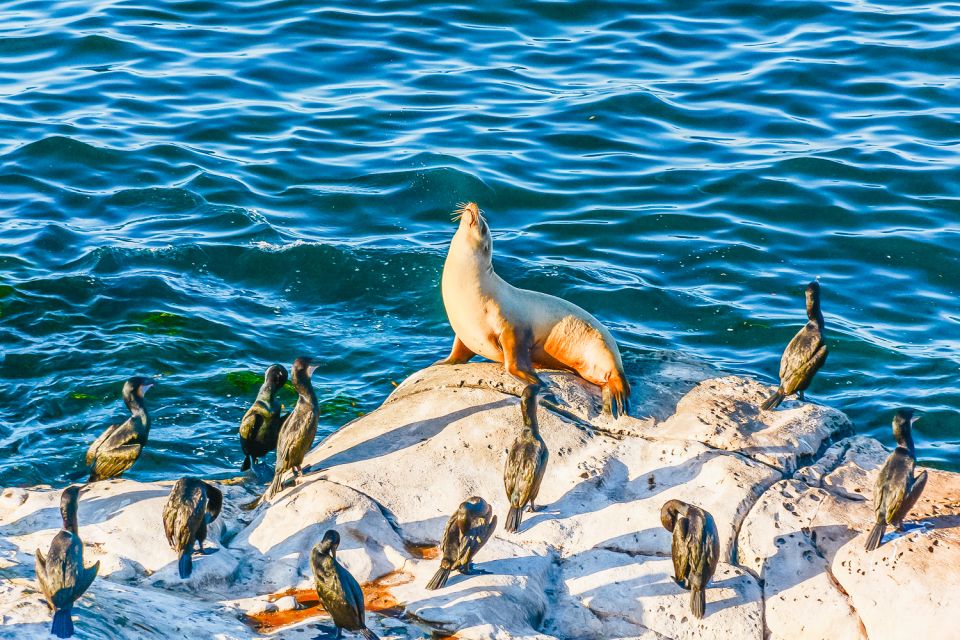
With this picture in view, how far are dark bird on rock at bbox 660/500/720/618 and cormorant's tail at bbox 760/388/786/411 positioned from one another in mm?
2101

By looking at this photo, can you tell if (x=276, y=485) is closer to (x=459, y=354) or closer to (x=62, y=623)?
(x=62, y=623)

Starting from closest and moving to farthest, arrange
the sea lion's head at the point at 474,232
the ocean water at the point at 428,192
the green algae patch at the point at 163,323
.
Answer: the sea lion's head at the point at 474,232 < the ocean water at the point at 428,192 < the green algae patch at the point at 163,323

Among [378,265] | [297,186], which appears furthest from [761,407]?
[297,186]

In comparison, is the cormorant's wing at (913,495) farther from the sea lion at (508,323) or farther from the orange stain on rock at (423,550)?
the orange stain on rock at (423,550)

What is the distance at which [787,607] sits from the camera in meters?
7.58

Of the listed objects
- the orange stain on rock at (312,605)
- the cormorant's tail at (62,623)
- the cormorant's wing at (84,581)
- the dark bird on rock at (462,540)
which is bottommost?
the orange stain on rock at (312,605)

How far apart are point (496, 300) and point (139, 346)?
413cm

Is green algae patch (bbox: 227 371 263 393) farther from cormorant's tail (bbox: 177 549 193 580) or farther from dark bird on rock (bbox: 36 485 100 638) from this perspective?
dark bird on rock (bbox: 36 485 100 638)

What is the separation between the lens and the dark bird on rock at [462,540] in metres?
7.40

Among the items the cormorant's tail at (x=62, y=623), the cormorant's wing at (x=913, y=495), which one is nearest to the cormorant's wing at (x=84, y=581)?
the cormorant's tail at (x=62, y=623)

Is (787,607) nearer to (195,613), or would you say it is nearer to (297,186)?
(195,613)

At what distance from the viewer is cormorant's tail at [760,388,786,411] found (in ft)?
31.1

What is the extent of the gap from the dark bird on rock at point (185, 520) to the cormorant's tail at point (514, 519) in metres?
1.97

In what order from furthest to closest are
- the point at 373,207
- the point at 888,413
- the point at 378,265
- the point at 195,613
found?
the point at 373,207 < the point at 378,265 < the point at 888,413 < the point at 195,613
